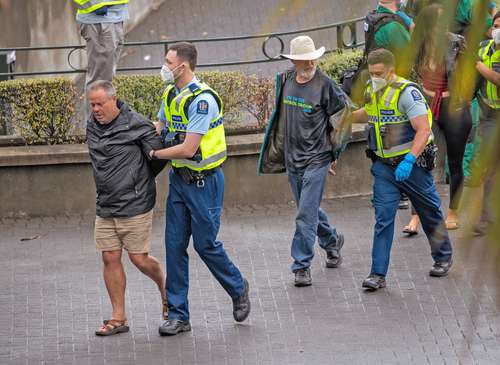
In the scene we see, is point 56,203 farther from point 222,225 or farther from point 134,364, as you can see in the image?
point 134,364

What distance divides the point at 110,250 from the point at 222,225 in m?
3.19

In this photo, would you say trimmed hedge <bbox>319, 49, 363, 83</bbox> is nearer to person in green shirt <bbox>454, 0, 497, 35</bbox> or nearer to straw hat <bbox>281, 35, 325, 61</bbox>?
straw hat <bbox>281, 35, 325, 61</bbox>

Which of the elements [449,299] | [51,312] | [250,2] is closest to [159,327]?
[51,312]

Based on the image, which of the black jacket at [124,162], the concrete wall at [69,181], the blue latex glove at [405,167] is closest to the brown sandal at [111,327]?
the black jacket at [124,162]

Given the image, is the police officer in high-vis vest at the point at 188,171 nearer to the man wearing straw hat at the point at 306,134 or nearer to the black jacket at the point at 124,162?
the black jacket at the point at 124,162

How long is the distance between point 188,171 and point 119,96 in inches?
160

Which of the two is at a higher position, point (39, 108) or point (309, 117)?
point (309, 117)

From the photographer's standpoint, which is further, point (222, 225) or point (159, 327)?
point (222, 225)

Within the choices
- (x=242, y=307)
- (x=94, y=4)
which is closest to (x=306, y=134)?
(x=242, y=307)

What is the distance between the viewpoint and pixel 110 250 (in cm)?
713

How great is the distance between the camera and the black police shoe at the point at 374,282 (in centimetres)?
801

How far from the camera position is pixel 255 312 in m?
7.72

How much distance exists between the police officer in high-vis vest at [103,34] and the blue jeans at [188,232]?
3723mm

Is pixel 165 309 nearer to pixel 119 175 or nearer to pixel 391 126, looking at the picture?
pixel 119 175
